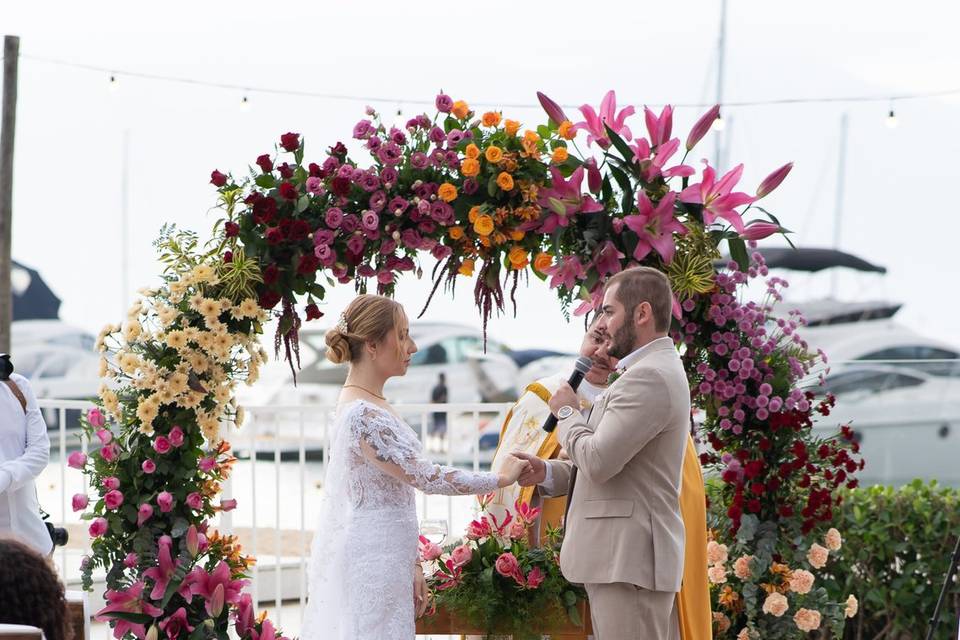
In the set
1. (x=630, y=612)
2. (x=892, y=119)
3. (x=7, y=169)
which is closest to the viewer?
(x=630, y=612)

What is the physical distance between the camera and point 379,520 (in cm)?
344

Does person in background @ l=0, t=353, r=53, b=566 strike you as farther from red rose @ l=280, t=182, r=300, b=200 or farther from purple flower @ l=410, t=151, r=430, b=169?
purple flower @ l=410, t=151, r=430, b=169

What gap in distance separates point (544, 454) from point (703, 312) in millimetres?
827

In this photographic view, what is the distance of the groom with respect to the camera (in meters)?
3.26

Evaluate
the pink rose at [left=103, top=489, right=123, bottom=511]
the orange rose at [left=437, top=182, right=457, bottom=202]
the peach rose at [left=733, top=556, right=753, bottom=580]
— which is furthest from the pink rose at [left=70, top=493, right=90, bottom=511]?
the peach rose at [left=733, top=556, right=753, bottom=580]

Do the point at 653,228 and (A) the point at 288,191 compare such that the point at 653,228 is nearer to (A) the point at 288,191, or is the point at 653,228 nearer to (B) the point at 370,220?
(B) the point at 370,220

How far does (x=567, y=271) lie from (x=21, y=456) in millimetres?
2155

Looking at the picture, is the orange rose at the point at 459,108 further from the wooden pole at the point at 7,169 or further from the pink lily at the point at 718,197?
the wooden pole at the point at 7,169

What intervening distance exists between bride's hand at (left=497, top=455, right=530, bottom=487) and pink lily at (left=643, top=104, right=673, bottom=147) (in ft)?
3.99

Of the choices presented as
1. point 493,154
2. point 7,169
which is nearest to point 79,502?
point 493,154

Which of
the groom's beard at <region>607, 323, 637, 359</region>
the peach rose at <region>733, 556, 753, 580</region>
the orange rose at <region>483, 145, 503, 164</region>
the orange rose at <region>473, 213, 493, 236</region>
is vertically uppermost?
the orange rose at <region>483, 145, 503, 164</region>

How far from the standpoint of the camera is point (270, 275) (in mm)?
3865

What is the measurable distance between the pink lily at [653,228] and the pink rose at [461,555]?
1153 millimetres

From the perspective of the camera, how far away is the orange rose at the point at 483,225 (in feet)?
12.8
